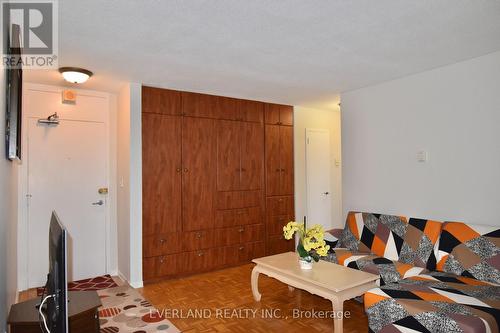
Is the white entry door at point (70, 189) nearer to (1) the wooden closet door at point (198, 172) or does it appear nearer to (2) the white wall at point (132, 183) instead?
(2) the white wall at point (132, 183)

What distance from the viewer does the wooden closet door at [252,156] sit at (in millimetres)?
4887

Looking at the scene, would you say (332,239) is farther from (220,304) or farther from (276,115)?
(276,115)

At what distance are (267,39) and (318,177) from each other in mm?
3465

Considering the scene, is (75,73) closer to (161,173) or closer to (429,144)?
(161,173)

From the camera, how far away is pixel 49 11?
216cm

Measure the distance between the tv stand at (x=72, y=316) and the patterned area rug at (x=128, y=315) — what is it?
81 cm

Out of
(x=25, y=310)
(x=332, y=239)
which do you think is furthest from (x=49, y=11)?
(x=332, y=239)

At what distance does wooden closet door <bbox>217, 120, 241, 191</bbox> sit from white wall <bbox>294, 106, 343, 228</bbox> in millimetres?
1179

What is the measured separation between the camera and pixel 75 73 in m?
3.37

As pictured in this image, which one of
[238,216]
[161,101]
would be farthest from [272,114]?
[161,101]

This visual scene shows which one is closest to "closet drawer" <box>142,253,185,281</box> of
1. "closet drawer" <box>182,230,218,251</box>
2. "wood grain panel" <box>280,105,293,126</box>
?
"closet drawer" <box>182,230,218,251</box>

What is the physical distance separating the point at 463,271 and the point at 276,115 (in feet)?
10.9

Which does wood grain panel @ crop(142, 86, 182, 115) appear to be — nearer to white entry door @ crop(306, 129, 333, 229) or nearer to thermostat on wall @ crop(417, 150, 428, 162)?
white entry door @ crop(306, 129, 333, 229)

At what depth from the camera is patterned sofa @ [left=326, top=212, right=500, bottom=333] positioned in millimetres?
2150
